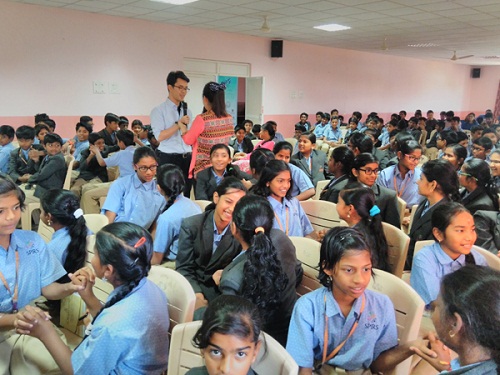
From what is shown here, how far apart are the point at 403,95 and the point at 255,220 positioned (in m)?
14.2

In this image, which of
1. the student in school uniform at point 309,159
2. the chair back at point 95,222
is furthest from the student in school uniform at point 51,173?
the student in school uniform at point 309,159

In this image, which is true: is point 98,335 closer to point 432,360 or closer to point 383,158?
point 432,360

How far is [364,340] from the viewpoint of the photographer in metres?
1.49

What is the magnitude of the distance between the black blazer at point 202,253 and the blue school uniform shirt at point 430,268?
918mm

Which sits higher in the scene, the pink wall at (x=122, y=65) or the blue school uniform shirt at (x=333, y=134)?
the pink wall at (x=122, y=65)

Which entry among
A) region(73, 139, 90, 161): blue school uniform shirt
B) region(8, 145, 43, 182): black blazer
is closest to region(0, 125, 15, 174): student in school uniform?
region(8, 145, 43, 182): black blazer

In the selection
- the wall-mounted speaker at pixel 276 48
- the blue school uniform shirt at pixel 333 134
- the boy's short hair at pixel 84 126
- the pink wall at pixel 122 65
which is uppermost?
the wall-mounted speaker at pixel 276 48

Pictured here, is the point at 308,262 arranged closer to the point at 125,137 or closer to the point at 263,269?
the point at 263,269

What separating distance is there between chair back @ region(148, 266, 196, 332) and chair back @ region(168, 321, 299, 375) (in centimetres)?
20

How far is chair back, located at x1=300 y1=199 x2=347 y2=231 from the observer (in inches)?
116

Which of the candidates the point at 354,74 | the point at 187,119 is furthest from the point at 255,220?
the point at 354,74

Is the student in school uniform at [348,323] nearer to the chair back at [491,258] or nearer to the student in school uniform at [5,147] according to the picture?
the chair back at [491,258]

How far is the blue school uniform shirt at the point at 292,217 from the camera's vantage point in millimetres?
2762

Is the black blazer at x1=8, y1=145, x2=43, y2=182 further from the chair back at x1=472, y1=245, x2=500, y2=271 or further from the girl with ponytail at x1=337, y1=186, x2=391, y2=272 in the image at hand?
the chair back at x1=472, y1=245, x2=500, y2=271
